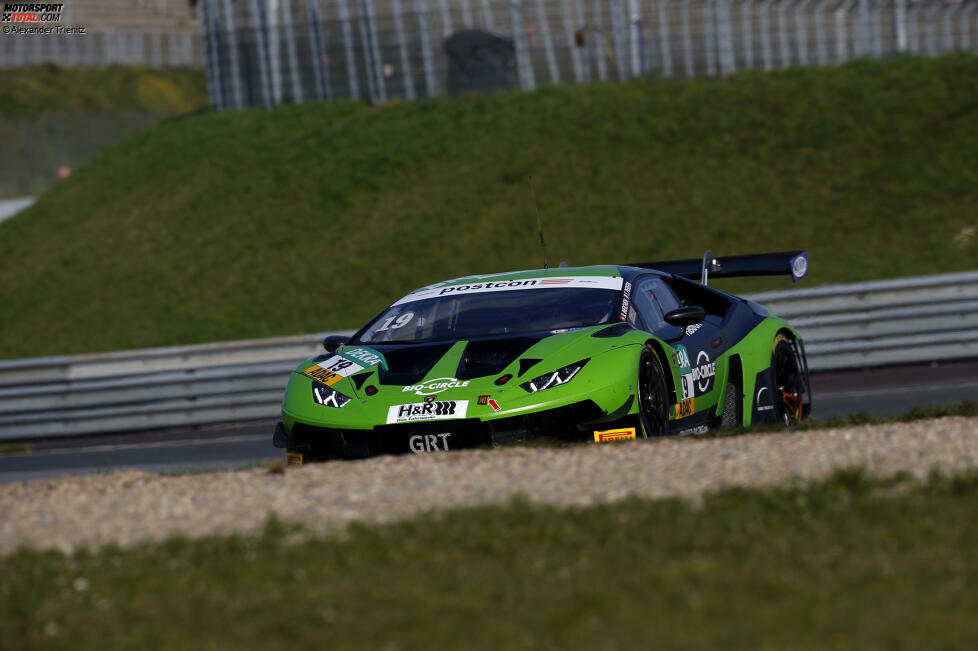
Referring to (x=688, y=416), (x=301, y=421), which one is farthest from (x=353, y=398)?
(x=688, y=416)

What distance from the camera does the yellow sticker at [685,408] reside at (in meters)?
7.70

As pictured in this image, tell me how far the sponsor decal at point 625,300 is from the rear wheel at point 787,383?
1.31 m

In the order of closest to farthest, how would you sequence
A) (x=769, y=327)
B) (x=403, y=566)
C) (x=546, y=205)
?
1. (x=403, y=566)
2. (x=769, y=327)
3. (x=546, y=205)

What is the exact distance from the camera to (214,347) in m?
14.4

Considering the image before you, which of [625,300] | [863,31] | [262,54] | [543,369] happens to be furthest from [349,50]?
[543,369]

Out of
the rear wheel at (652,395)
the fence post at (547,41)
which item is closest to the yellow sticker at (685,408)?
the rear wheel at (652,395)

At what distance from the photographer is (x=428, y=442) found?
7.02m

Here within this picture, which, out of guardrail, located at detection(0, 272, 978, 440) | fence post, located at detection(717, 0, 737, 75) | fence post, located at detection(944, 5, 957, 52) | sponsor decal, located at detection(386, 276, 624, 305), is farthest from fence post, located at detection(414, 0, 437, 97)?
sponsor decal, located at detection(386, 276, 624, 305)

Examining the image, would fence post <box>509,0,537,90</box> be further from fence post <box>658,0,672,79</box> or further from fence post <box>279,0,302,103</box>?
fence post <box>279,0,302,103</box>

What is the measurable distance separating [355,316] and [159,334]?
3.17 m

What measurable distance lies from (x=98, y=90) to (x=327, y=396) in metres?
51.5

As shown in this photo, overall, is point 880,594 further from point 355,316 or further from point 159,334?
point 159,334

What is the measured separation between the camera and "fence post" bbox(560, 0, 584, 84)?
27.4 m

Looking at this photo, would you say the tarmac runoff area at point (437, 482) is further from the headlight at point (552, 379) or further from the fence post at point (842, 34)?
the fence post at point (842, 34)
